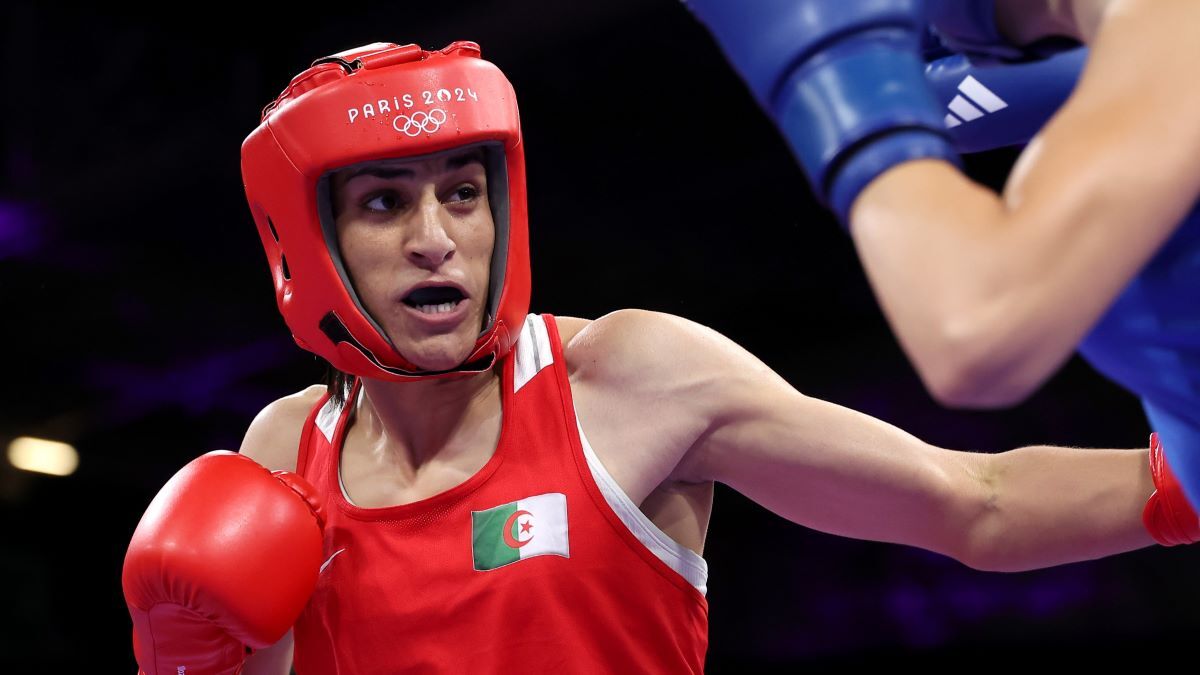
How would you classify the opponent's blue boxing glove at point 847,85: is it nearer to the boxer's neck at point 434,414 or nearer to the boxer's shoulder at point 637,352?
the boxer's shoulder at point 637,352

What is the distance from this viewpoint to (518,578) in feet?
5.84

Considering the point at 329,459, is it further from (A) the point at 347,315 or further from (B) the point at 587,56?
(B) the point at 587,56

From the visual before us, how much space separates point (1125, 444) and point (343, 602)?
3.52 m

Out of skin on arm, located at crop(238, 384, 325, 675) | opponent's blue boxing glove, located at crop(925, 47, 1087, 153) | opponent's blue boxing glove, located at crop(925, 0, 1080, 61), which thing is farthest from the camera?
skin on arm, located at crop(238, 384, 325, 675)

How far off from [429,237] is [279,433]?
1.94 feet

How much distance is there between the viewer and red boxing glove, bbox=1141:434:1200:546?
151 cm

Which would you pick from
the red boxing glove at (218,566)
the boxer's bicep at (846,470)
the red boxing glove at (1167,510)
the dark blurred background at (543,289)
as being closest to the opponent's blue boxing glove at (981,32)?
the red boxing glove at (1167,510)

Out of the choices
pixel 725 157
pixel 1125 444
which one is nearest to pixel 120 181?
pixel 725 157

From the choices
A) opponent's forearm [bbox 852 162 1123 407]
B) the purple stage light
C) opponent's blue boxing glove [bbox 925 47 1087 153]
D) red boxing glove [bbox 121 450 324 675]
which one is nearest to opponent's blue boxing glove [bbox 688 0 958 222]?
opponent's forearm [bbox 852 162 1123 407]

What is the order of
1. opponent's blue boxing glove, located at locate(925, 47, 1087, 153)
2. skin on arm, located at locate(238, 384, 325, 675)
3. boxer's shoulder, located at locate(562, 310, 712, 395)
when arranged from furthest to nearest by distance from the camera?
skin on arm, located at locate(238, 384, 325, 675) < boxer's shoulder, located at locate(562, 310, 712, 395) < opponent's blue boxing glove, located at locate(925, 47, 1087, 153)

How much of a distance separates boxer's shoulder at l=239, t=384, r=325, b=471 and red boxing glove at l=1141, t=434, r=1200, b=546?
55.7 inches

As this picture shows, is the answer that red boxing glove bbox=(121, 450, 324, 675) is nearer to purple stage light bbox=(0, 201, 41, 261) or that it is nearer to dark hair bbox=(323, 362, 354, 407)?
dark hair bbox=(323, 362, 354, 407)

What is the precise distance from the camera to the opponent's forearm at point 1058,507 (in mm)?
1599

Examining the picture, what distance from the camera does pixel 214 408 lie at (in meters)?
5.81
